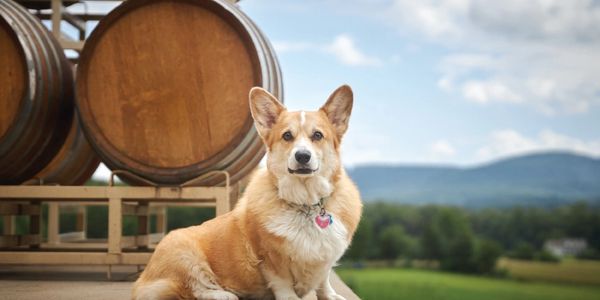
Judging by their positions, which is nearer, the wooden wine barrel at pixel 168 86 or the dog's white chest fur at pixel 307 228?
the dog's white chest fur at pixel 307 228

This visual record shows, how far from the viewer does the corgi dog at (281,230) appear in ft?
10.7

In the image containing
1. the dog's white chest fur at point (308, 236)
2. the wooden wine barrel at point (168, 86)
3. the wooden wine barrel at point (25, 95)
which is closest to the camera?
the dog's white chest fur at point (308, 236)

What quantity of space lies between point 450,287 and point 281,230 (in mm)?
71696

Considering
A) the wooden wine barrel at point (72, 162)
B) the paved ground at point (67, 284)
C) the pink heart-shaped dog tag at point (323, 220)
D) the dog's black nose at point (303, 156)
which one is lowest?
the paved ground at point (67, 284)

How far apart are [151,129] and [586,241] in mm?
76818

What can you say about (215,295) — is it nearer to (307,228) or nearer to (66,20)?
(307,228)

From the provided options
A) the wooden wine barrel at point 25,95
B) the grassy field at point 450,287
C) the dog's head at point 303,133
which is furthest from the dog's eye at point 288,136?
the grassy field at point 450,287

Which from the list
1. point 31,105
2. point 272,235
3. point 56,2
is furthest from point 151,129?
point 56,2

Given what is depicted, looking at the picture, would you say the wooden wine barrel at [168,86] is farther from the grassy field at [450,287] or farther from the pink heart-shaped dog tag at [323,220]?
the grassy field at [450,287]

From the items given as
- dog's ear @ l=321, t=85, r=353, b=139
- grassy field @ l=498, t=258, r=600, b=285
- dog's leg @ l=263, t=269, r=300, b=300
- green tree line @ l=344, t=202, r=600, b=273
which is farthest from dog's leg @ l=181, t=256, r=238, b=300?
grassy field @ l=498, t=258, r=600, b=285

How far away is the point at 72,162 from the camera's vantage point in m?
6.46

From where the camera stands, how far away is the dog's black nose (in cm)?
314

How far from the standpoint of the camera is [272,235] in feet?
10.9

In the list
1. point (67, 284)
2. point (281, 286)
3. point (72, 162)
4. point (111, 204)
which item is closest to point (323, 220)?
point (281, 286)
